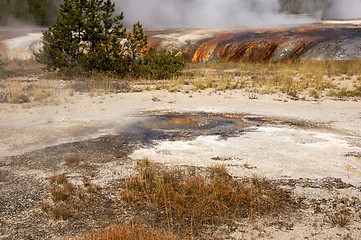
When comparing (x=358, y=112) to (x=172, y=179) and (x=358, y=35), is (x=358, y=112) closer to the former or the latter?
(x=172, y=179)

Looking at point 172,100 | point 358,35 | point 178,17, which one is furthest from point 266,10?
point 172,100

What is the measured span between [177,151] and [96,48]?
8.98m

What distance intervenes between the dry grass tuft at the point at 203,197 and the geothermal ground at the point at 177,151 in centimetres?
14

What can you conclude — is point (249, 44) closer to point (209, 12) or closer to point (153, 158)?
point (209, 12)

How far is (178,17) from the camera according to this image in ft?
99.0

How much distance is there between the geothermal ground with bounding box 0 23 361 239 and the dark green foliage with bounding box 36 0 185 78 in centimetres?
360

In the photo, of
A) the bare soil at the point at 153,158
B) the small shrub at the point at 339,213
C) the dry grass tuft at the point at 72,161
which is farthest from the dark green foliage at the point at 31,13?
the small shrub at the point at 339,213

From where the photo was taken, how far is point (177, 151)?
4.70 meters

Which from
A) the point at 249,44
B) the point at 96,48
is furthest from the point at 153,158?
the point at 249,44

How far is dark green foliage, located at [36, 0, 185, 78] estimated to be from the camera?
12.2 m

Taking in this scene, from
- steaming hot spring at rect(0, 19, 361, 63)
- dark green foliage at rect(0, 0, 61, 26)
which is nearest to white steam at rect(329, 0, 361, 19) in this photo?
steaming hot spring at rect(0, 19, 361, 63)

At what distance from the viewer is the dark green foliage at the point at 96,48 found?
1217 centimetres

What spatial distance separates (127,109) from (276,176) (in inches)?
183

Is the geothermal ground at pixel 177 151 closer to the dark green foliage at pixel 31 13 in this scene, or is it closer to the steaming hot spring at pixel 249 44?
the steaming hot spring at pixel 249 44
